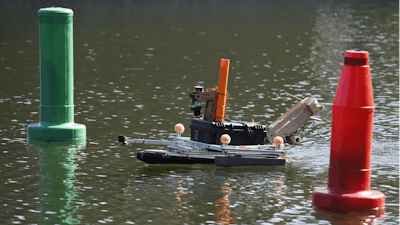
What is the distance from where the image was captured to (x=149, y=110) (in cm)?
2483

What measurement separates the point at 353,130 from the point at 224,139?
17.7 feet

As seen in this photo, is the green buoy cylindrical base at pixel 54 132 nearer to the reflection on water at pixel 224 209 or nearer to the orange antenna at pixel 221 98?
the orange antenna at pixel 221 98

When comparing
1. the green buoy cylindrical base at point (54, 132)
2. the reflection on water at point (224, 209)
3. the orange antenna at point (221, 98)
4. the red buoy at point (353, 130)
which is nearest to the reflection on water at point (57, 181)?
the green buoy cylindrical base at point (54, 132)

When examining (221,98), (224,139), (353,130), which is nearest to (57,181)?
(224,139)

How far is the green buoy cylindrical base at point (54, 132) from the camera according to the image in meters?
20.3

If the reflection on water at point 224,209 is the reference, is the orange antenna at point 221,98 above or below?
above

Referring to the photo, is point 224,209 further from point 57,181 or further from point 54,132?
point 54,132

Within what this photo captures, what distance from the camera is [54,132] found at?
20312 millimetres

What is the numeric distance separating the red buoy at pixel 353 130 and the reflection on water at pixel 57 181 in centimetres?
479

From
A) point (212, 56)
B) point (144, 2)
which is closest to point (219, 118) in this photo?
point (212, 56)

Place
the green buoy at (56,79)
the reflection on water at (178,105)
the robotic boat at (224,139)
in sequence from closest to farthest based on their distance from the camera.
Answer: the reflection on water at (178,105) → the robotic boat at (224,139) → the green buoy at (56,79)

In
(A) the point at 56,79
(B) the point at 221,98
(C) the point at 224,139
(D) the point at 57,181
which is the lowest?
(D) the point at 57,181

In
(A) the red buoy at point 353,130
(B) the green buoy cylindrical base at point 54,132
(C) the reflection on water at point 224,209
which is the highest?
(A) the red buoy at point 353,130

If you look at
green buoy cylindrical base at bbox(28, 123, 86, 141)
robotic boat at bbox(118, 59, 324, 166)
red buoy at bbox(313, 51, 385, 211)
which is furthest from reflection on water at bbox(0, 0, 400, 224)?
red buoy at bbox(313, 51, 385, 211)
